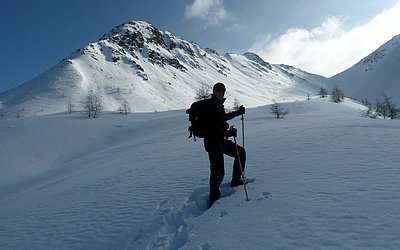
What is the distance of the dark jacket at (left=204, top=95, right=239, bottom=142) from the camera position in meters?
7.17

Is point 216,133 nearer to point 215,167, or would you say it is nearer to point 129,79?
point 215,167

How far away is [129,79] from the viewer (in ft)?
370

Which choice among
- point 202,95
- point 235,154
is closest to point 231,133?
point 235,154

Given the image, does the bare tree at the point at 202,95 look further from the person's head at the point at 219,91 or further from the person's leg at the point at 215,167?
the person's leg at the point at 215,167

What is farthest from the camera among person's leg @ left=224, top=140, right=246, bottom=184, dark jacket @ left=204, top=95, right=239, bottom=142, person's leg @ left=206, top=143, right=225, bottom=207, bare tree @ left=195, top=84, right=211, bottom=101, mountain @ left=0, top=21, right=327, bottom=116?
mountain @ left=0, top=21, right=327, bottom=116

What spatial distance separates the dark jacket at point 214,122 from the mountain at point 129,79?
73506mm

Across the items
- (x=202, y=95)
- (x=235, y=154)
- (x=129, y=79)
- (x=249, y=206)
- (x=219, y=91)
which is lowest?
(x=249, y=206)

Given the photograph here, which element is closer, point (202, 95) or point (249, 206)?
point (249, 206)

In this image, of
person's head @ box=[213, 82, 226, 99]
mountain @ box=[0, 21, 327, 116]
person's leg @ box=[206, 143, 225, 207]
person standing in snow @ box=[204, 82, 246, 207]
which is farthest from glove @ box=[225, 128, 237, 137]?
mountain @ box=[0, 21, 327, 116]

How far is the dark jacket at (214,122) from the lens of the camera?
23.5ft

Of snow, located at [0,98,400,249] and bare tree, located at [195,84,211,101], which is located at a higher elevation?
bare tree, located at [195,84,211,101]

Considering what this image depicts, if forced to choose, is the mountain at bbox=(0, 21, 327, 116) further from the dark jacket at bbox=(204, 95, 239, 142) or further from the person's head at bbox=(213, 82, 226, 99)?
the dark jacket at bbox=(204, 95, 239, 142)

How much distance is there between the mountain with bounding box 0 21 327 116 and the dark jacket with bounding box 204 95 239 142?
241 ft

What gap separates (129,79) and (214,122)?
109332 mm
